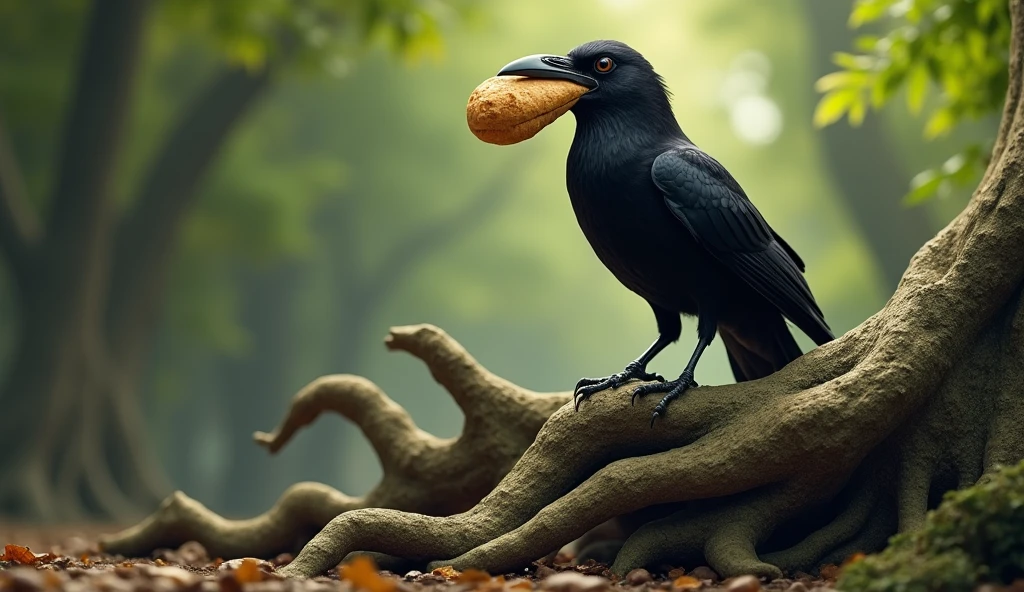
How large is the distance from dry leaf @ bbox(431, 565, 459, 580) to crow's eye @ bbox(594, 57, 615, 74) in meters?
2.06

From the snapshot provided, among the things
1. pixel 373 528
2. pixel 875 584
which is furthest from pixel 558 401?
pixel 875 584

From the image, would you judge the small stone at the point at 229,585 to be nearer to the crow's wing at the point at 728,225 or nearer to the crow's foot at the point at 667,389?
the crow's foot at the point at 667,389

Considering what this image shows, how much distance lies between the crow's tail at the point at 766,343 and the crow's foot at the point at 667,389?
0.47 meters

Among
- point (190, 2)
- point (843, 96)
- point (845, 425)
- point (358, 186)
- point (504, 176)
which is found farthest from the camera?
point (504, 176)

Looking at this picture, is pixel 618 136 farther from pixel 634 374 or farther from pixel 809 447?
pixel 809 447

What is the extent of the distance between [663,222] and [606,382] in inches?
26.5

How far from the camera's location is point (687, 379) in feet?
12.4

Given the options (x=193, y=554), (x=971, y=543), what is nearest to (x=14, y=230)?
(x=193, y=554)

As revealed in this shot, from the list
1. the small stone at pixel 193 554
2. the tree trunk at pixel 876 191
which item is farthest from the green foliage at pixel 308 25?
the tree trunk at pixel 876 191

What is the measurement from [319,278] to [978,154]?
2115 cm

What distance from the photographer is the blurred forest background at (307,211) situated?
1088 cm

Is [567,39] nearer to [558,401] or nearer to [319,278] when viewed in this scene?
[319,278]

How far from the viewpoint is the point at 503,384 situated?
4.62 metres

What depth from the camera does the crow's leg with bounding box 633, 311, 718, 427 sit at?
12.3 ft
